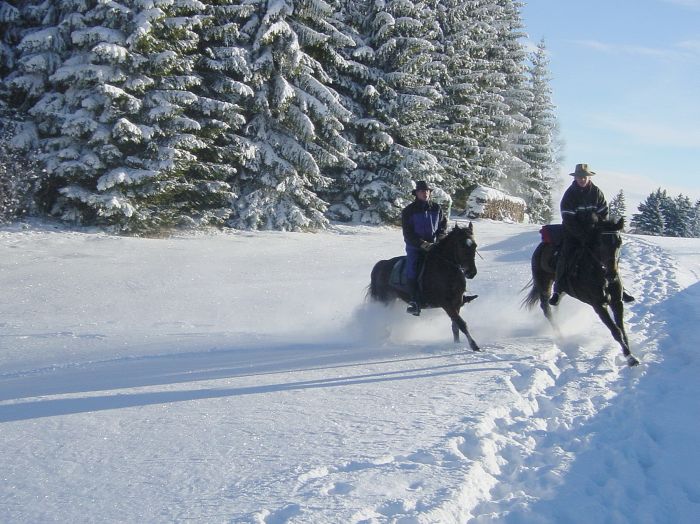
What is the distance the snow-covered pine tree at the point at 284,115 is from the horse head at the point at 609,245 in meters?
16.4

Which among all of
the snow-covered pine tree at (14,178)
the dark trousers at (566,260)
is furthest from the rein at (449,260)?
the snow-covered pine tree at (14,178)

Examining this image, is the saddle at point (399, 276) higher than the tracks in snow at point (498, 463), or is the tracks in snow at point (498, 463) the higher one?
the saddle at point (399, 276)

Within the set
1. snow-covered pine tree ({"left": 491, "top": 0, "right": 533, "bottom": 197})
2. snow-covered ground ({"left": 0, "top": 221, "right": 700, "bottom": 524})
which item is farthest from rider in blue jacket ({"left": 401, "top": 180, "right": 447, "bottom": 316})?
snow-covered pine tree ({"left": 491, "top": 0, "right": 533, "bottom": 197})

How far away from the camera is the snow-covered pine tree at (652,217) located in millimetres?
65375

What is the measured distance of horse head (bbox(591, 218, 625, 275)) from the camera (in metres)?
9.27

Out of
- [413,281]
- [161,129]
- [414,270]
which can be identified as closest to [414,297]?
[413,281]

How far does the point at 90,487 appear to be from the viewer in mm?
4383

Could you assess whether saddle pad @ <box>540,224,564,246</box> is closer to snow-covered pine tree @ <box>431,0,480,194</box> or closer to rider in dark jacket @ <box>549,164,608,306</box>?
rider in dark jacket @ <box>549,164,608,306</box>

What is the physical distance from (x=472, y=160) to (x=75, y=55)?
25.1 meters

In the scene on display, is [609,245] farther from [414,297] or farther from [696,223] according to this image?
[696,223]

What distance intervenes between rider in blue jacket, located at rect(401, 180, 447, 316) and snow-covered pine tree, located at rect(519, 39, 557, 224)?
40.3 meters

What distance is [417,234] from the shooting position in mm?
10250

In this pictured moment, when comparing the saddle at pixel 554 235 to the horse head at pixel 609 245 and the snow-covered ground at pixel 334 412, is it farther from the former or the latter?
the snow-covered ground at pixel 334 412

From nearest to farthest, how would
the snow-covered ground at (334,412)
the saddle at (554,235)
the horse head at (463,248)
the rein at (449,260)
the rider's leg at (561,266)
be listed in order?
the snow-covered ground at (334,412), the horse head at (463,248), the rein at (449,260), the rider's leg at (561,266), the saddle at (554,235)
